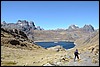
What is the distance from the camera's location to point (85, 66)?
33750 millimetres

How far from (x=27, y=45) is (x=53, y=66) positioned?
58.7 meters

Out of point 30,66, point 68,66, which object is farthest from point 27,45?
point 68,66

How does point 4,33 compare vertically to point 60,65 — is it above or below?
above

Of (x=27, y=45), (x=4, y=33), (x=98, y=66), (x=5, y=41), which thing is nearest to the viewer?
(x=98, y=66)

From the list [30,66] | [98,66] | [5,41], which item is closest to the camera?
[98,66]

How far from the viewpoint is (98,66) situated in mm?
33062

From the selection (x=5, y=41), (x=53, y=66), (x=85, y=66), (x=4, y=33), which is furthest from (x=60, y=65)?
(x=4, y=33)

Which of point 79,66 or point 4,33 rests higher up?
point 4,33

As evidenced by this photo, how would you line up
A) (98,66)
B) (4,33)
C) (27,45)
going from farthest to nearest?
1. (4,33)
2. (27,45)
3. (98,66)

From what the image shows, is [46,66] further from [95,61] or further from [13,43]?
[13,43]

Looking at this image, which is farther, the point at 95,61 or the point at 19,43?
the point at 19,43

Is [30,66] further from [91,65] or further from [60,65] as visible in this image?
[91,65]

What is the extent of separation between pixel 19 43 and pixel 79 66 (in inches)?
2314

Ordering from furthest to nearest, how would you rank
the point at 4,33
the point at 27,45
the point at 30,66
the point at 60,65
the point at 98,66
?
the point at 4,33 → the point at 27,45 → the point at 30,66 → the point at 60,65 → the point at 98,66
